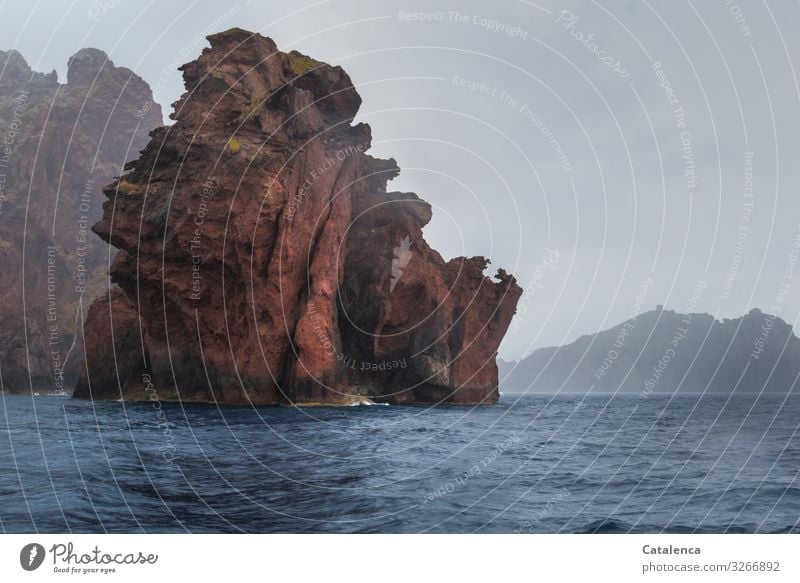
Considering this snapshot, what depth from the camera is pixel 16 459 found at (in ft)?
60.1

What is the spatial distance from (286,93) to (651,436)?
145ft

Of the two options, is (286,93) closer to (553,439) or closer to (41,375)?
(553,439)

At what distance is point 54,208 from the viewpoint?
126500 mm

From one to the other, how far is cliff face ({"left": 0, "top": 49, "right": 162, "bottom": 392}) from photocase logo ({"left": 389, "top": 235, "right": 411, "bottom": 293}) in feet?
208

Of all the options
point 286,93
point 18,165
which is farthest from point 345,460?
point 18,165

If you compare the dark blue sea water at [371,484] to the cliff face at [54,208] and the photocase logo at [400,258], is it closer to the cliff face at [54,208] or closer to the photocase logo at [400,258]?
the photocase logo at [400,258]

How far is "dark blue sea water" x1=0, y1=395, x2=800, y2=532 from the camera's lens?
1220 cm

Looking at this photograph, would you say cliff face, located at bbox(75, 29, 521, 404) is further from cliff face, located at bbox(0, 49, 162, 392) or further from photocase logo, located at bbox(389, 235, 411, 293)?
cliff face, located at bbox(0, 49, 162, 392)
